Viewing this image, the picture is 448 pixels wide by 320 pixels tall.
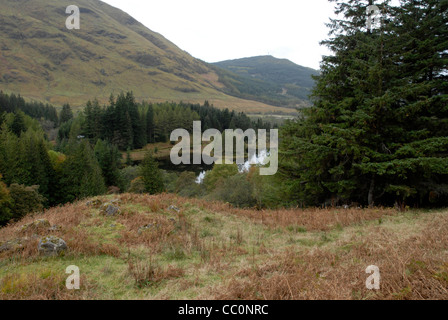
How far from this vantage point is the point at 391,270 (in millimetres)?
4879

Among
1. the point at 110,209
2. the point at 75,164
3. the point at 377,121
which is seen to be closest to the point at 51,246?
the point at 110,209

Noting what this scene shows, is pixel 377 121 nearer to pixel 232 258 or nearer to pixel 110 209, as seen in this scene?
pixel 232 258

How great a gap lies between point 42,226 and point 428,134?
17478 millimetres

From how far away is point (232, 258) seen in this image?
6.57m

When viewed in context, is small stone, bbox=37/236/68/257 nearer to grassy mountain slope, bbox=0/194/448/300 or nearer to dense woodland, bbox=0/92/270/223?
grassy mountain slope, bbox=0/194/448/300

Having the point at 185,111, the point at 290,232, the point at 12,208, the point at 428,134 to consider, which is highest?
the point at 185,111

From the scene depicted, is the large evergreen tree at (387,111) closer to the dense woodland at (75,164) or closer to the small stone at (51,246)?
the small stone at (51,246)

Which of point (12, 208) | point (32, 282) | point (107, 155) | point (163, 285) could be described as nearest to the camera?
point (32, 282)

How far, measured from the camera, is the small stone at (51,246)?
6.40m

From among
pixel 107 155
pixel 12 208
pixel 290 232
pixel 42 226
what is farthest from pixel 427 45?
pixel 107 155

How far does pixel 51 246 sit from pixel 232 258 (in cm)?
480
